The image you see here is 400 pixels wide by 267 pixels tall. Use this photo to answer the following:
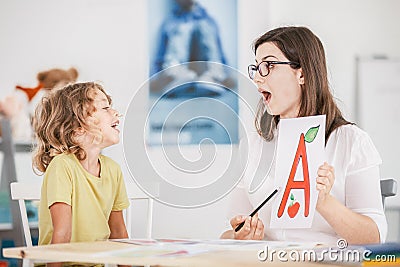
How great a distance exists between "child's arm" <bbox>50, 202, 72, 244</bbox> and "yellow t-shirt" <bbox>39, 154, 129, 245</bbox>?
0.05ft

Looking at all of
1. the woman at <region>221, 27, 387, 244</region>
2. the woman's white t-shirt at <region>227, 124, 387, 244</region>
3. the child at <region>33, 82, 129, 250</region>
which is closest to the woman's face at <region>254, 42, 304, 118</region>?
the woman at <region>221, 27, 387, 244</region>

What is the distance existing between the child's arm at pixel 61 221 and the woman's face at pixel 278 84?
0.56 meters

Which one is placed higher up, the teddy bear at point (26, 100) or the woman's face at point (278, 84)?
the woman's face at point (278, 84)

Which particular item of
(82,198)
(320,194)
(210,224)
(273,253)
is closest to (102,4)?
(210,224)

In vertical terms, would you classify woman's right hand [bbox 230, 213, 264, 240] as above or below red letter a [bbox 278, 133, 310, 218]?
below

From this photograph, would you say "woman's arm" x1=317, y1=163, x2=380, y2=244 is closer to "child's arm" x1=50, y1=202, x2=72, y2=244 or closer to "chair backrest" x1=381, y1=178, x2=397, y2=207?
"chair backrest" x1=381, y1=178, x2=397, y2=207

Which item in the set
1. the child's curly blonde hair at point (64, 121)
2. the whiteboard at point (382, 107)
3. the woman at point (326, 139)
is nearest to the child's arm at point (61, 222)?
the child's curly blonde hair at point (64, 121)

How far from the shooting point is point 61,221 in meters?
1.70

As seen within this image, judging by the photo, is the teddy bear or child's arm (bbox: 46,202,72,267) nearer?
child's arm (bbox: 46,202,72,267)

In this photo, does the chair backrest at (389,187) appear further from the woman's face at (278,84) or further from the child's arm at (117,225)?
the child's arm at (117,225)

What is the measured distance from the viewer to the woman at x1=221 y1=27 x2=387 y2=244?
5.47ft

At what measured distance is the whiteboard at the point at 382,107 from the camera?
4.25 meters

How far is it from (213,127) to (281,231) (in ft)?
7.51

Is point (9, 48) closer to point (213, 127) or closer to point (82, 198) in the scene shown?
point (213, 127)
